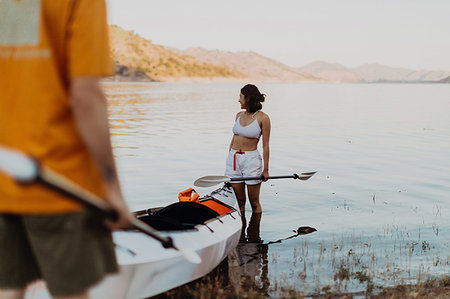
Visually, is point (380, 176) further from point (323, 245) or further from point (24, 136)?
point (24, 136)

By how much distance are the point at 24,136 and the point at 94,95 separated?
0.30 m

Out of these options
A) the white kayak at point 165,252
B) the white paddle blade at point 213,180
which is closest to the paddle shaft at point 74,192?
Answer: the white kayak at point 165,252

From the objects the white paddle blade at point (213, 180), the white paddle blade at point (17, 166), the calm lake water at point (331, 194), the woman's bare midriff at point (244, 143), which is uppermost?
the white paddle blade at point (17, 166)

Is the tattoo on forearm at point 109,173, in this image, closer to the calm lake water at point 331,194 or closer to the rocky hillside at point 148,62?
the calm lake water at point 331,194

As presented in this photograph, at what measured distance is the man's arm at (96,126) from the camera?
6.03 feet

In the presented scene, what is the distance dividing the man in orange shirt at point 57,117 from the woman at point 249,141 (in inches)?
236

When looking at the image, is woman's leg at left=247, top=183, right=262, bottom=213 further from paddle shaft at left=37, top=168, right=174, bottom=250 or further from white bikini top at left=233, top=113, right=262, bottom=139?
paddle shaft at left=37, top=168, right=174, bottom=250

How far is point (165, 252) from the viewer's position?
4707 millimetres

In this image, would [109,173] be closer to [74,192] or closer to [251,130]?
[74,192]

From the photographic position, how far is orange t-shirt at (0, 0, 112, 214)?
1.84 metres

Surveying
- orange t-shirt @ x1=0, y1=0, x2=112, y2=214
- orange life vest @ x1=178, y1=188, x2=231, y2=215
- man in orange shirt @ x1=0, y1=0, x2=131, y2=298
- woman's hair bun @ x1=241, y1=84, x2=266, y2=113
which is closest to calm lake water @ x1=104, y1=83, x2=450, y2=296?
orange life vest @ x1=178, y1=188, x2=231, y2=215

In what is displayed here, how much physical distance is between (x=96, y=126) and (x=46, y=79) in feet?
0.85

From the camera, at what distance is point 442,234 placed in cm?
872

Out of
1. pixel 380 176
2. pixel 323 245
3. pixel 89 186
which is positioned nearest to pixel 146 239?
pixel 89 186
